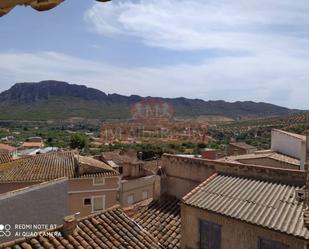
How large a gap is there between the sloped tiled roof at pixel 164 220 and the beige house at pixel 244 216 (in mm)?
917

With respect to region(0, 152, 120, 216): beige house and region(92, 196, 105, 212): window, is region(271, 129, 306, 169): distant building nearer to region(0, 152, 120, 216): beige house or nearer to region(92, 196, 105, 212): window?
region(0, 152, 120, 216): beige house

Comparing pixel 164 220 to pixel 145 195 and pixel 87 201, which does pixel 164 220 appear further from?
pixel 145 195

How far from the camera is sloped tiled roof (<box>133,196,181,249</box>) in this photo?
10.8m

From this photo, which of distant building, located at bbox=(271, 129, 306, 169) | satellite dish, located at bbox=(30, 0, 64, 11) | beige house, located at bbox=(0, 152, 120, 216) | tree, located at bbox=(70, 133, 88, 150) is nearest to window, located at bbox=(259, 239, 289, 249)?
satellite dish, located at bbox=(30, 0, 64, 11)

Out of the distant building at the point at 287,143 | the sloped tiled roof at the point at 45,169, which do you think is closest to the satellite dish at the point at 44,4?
the distant building at the point at 287,143

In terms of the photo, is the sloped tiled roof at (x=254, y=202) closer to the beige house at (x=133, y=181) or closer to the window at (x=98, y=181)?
the window at (x=98, y=181)

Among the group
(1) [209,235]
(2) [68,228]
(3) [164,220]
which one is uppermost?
(2) [68,228]

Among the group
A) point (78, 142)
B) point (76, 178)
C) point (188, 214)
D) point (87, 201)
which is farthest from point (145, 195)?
point (78, 142)

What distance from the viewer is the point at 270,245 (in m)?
7.83

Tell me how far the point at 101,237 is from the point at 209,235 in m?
3.06

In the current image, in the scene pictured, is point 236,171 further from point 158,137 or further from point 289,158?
point 158,137

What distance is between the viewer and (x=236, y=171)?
37.3 feet

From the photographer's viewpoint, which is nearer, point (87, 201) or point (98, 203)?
point (87, 201)

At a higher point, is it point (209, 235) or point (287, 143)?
point (287, 143)
